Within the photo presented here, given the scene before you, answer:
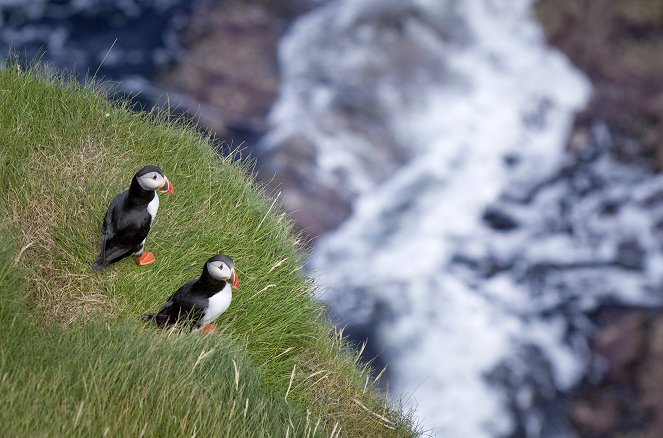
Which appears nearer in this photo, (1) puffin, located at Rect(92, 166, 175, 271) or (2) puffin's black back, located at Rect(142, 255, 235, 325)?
(2) puffin's black back, located at Rect(142, 255, 235, 325)

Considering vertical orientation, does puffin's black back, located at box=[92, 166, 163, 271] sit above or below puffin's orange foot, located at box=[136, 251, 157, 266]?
above

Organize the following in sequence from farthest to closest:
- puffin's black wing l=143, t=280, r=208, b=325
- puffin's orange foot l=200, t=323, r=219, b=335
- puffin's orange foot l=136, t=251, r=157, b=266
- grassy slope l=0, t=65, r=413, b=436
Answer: puffin's orange foot l=136, t=251, r=157, b=266
puffin's orange foot l=200, t=323, r=219, b=335
puffin's black wing l=143, t=280, r=208, b=325
grassy slope l=0, t=65, r=413, b=436

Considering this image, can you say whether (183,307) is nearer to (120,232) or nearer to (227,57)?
(120,232)

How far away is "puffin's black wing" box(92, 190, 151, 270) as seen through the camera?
4.63m

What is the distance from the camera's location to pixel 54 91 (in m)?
6.18

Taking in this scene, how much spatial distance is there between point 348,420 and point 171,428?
1.74 m

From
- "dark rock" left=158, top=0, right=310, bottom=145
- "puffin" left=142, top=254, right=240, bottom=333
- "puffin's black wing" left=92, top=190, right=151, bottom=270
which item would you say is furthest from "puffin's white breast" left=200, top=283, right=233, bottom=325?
"dark rock" left=158, top=0, right=310, bottom=145

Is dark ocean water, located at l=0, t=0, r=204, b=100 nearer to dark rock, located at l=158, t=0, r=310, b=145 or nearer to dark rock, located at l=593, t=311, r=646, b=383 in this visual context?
dark rock, located at l=158, t=0, r=310, b=145

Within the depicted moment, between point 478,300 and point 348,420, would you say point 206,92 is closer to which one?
point 478,300

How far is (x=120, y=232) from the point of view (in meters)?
4.64

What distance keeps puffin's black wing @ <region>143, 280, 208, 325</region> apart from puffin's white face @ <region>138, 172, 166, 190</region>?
1.83 ft

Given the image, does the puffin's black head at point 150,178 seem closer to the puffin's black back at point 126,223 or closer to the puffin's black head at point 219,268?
the puffin's black back at point 126,223

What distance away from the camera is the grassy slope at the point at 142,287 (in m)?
3.87

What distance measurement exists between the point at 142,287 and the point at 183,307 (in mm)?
536
